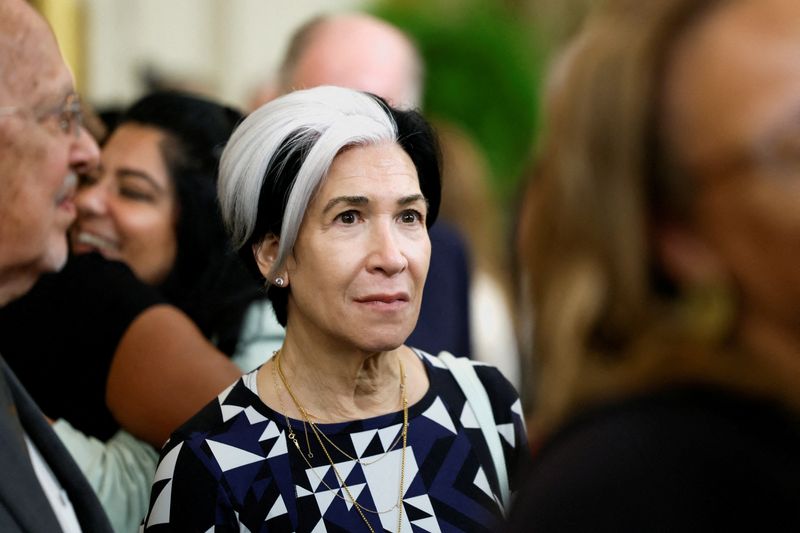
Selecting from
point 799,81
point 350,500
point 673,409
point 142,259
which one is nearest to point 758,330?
point 673,409

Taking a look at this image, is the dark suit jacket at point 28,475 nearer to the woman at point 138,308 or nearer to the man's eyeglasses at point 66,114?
the woman at point 138,308

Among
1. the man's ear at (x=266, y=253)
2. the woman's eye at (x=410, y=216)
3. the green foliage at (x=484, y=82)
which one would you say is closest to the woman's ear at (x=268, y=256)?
the man's ear at (x=266, y=253)

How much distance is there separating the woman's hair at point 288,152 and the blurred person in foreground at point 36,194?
419 millimetres

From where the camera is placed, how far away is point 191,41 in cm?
927

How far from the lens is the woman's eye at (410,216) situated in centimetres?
256

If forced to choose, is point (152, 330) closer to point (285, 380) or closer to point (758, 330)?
point (285, 380)

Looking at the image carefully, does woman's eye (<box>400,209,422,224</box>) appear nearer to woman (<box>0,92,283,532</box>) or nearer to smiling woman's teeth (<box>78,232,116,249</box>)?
woman (<box>0,92,283,532</box>)

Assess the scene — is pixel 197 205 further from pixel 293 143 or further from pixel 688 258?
pixel 688 258

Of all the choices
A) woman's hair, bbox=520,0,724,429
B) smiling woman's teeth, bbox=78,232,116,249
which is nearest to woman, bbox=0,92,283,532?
smiling woman's teeth, bbox=78,232,116,249

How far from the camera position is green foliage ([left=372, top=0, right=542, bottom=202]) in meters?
6.38

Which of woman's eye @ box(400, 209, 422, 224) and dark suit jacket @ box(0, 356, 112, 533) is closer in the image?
dark suit jacket @ box(0, 356, 112, 533)

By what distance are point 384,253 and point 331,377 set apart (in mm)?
300

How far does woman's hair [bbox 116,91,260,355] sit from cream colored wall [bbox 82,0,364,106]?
5.05 meters

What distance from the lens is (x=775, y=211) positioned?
3.54 ft
